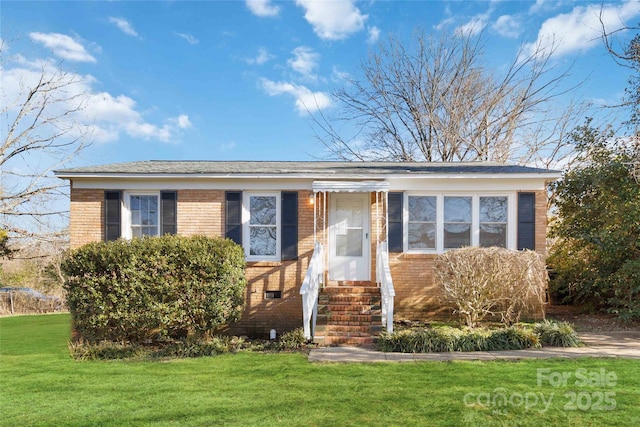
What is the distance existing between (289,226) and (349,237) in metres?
1.59

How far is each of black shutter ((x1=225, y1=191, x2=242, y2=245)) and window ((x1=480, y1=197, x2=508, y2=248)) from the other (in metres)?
6.12

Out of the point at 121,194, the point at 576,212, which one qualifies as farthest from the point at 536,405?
the point at 121,194

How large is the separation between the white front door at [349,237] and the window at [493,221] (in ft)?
9.54

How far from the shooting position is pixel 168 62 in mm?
16734

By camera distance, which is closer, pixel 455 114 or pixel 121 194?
pixel 121 194

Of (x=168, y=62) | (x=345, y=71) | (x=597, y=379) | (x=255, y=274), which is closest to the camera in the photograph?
(x=597, y=379)

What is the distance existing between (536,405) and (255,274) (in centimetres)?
647

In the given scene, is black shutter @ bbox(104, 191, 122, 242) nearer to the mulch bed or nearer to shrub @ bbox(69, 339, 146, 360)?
shrub @ bbox(69, 339, 146, 360)

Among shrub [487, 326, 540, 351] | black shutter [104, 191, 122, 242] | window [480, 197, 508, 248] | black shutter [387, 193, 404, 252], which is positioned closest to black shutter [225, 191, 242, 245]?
black shutter [104, 191, 122, 242]

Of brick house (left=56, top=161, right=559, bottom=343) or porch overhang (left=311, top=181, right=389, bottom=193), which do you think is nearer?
porch overhang (left=311, top=181, right=389, bottom=193)

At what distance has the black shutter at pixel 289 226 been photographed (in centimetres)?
930

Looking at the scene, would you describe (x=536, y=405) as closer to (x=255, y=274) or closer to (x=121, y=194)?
(x=255, y=274)

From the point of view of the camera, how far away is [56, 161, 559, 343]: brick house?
9.15 metres

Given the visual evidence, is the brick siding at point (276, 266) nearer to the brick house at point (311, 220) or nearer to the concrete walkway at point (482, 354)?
the brick house at point (311, 220)
